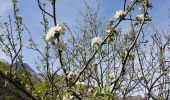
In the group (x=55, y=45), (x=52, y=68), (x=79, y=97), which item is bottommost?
(x=79, y=97)

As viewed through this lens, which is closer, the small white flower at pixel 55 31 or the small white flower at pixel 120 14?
the small white flower at pixel 55 31

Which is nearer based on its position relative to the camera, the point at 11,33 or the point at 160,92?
the point at 11,33

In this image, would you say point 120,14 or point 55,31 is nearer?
point 55,31

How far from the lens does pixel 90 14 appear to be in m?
14.9

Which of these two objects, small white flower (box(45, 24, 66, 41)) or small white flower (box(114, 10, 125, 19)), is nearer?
small white flower (box(45, 24, 66, 41))

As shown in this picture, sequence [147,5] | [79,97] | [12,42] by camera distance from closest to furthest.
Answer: [79,97], [147,5], [12,42]

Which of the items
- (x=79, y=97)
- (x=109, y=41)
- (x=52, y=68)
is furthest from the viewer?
(x=52, y=68)

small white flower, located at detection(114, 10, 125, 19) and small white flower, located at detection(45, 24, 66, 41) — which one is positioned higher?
small white flower, located at detection(114, 10, 125, 19)

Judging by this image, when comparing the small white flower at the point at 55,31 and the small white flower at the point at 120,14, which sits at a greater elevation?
the small white flower at the point at 120,14

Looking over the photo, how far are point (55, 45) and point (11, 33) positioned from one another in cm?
489

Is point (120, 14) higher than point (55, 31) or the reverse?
higher

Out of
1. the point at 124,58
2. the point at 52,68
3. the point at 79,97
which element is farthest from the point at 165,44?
the point at 79,97

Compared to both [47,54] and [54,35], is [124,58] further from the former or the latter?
[47,54]

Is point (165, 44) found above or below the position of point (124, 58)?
above
